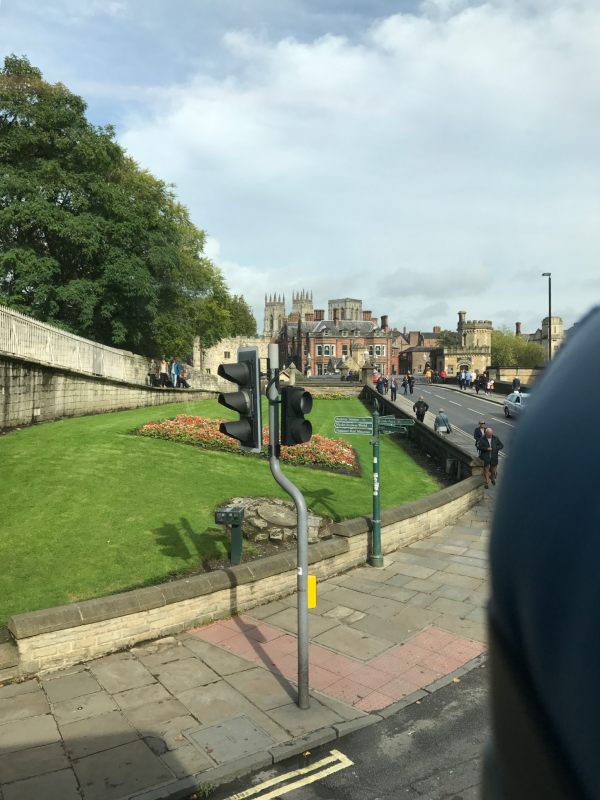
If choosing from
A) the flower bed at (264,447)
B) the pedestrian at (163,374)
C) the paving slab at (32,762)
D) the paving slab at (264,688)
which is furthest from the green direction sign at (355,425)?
the pedestrian at (163,374)

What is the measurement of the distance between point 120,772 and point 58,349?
695 inches

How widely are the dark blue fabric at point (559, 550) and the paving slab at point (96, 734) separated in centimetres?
583

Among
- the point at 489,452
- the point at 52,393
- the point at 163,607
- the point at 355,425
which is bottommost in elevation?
the point at 163,607

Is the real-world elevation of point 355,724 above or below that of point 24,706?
below

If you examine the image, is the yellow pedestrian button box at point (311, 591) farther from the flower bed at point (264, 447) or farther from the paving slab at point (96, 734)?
the flower bed at point (264, 447)

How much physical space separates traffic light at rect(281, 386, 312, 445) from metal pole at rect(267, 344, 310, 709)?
0.11m

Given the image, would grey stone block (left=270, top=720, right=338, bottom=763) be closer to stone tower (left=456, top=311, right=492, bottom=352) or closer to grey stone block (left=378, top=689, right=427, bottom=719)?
grey stone block (left=378, top=689, right=427, bottom=719)

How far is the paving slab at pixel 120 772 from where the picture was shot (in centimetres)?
498

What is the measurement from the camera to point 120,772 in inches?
205

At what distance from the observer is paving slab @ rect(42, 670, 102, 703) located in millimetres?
6426

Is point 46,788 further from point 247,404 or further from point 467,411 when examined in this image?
point 467,411

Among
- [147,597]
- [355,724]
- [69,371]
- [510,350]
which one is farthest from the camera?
[510,350]

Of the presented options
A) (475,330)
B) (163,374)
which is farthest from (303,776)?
(475,330)

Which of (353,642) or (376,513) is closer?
(353,642)
